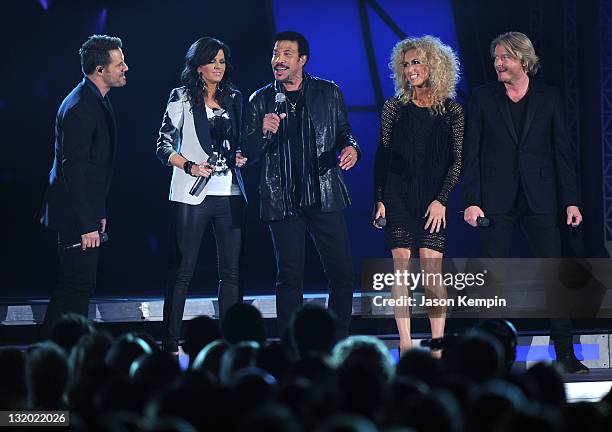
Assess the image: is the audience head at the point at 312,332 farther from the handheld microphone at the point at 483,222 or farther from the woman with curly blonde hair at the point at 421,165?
the handheld microphone at the point at 483,222

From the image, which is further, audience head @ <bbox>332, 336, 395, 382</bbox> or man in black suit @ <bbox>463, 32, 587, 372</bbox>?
man in black suit @ <bbox>463, 32, 587, 372</bbox>

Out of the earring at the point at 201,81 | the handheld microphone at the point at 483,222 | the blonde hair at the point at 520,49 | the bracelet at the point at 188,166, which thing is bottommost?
the handheld microphone at the point at 483,222

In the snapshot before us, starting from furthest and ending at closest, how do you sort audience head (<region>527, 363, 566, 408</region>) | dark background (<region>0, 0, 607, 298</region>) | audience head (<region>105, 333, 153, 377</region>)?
dark background (<region>0, 0, 607, 298</region>) → audience head (<region>105, 333, 153, 377</region>) → audience head (<region>527, 363, 566, 408</region>)

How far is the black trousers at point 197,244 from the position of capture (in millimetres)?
4465

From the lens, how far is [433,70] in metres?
4.39

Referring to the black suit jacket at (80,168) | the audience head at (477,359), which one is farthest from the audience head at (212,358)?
the black suit jacket at (80,168)

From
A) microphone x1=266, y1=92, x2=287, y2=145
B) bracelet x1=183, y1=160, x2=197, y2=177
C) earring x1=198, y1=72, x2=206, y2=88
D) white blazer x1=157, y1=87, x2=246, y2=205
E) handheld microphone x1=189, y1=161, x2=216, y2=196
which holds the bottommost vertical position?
handheld microphone x1=189, y1=161, x2=216, y2=196

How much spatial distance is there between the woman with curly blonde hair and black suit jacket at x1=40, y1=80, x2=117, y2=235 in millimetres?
1267

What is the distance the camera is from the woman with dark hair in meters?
4.46

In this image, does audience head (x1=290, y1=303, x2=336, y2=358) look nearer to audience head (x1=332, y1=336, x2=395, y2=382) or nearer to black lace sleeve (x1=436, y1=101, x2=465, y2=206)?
audience head (x1=332, y1=336, x2=395, y2=382)

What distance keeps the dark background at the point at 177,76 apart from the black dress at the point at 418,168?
226cm

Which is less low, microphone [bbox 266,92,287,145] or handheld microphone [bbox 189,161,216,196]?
microphone [bbox 266,92,287,145]

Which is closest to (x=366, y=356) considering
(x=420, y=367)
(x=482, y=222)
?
(x=420, y=367)

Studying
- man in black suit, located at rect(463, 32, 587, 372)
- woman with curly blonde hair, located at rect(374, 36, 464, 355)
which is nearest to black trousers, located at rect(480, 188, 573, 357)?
man in black suit, located at rect(463, 32, 587, 372)
